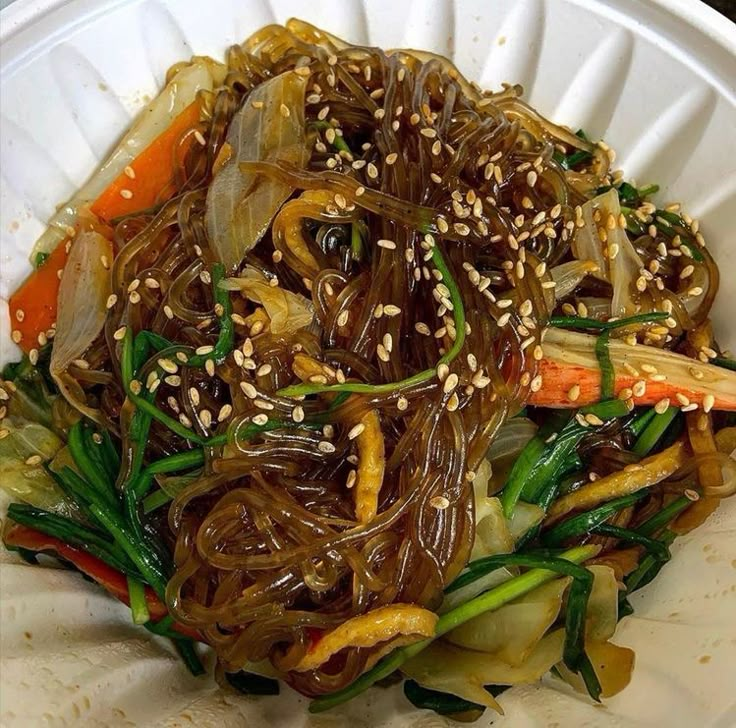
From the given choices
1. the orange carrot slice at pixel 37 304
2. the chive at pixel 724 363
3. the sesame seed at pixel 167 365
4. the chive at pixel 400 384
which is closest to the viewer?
the chive at pixel 400 384

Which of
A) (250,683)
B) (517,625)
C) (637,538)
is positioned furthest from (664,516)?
(250,683)

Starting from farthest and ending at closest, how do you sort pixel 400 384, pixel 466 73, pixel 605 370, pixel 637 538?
pixel 466 73 → pixel 637 538 → pixel 605 370 → pixel 400 384

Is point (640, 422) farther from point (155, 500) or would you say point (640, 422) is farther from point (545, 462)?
point (155, 500)

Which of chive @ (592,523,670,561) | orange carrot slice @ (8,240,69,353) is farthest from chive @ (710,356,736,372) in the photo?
orange carrot slice @ (8,240,69,353)

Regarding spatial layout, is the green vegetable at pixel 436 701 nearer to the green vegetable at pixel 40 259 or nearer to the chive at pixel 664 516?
the chive at pixel 664 516

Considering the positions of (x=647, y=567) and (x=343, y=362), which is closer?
(x=343, y=362)

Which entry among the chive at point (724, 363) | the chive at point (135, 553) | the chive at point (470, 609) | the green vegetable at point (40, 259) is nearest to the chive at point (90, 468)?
the chive at point (135, 553)
